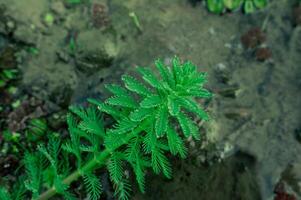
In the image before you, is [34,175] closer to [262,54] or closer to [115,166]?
[115,166]

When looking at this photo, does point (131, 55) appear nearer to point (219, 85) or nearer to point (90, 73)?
point (90, 73)

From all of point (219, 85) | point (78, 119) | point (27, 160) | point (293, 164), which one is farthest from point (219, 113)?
point (27, 160)

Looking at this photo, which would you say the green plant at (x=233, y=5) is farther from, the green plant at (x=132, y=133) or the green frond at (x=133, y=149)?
the green frond at (x=133, y=149)

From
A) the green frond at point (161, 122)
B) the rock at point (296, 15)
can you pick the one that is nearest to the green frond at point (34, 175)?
the green frond at point (161, 122)

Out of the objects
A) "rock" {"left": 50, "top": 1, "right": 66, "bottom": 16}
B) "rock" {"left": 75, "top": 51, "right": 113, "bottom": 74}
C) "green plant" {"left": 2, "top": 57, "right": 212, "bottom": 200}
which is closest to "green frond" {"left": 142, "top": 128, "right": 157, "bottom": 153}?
"green plant" {"left": 2, "top": 57, "right": 212, "bottom": 200}

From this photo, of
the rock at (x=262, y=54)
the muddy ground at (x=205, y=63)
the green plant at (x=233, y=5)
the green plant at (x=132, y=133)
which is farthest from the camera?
the green plant at (x=233, y=5)

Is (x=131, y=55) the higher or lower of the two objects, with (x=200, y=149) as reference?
higher
